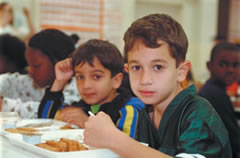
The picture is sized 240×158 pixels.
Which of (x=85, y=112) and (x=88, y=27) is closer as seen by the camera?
(x=85, y=112)

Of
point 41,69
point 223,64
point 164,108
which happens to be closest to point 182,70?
point 164,108

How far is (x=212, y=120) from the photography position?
2.65 ft

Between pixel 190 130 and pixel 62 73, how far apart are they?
2.50 ft

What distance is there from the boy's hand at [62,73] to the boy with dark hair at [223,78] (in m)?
0.85

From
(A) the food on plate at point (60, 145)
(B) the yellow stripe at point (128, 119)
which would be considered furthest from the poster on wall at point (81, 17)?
(A) the food on plate at point (60, 145)

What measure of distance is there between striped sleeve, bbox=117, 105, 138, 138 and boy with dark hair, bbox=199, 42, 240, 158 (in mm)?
853

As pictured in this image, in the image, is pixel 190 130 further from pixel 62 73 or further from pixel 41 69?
pixel 41 69

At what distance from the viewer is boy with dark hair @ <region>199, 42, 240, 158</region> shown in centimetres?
199

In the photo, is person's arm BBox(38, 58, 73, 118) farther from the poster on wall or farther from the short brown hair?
the short brown hair

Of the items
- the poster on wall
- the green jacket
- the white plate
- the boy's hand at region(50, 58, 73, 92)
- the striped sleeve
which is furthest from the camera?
the poster on wall

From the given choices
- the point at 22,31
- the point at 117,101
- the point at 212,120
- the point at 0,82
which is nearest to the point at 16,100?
the point at 0,82

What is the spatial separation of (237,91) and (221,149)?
2075 millimetres

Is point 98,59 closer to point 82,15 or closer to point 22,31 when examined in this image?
point 82,15

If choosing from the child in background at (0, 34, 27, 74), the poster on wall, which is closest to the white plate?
the poster on wall
